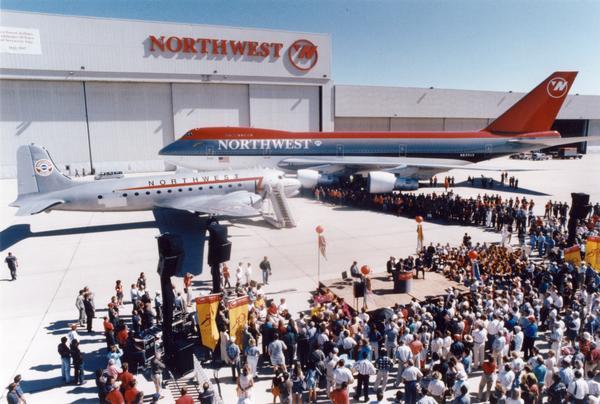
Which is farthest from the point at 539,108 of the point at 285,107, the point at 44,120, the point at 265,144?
the point at 44,120

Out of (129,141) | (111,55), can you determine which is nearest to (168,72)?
(111,55)

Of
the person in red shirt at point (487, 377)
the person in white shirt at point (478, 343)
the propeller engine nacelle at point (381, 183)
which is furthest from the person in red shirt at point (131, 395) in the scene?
the propeller engine nacelle at point (381, 183)

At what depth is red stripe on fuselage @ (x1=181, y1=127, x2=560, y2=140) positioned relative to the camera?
38656 mm

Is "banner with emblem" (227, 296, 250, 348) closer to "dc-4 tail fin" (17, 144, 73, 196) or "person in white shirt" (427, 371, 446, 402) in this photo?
"person in white shirt" (427, 371, 446, 402)

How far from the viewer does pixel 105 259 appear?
846 inches

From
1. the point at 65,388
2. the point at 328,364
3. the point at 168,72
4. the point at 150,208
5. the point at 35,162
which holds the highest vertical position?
the point at 168,72

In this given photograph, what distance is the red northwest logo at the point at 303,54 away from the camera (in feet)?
201

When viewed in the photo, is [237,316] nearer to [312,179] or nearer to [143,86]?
[312,179]

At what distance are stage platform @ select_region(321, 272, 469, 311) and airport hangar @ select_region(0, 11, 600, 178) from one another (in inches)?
1826

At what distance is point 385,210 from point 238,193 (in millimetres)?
11621

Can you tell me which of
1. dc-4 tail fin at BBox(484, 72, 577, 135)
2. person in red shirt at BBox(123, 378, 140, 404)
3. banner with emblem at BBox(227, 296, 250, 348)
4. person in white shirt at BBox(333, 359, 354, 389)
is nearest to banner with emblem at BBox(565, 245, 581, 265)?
person in white shirt at BBox(333, 359, 354, 389)

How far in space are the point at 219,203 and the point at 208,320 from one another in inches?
527

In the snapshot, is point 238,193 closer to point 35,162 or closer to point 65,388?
point 35,162

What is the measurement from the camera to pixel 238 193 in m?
27.2
